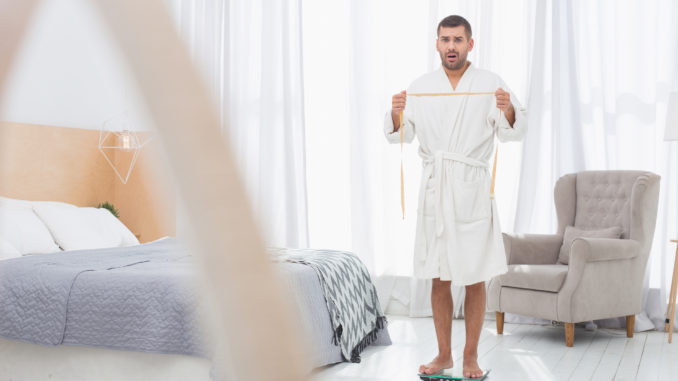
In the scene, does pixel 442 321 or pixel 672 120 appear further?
pixel 672 120

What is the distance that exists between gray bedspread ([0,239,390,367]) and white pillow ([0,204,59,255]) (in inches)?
28.6

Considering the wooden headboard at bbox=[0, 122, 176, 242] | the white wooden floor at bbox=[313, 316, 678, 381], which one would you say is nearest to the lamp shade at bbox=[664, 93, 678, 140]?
the white wooden floor at bbox=[313, 316, 678, 381]

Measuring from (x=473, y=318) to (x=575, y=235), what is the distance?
1.57 metres

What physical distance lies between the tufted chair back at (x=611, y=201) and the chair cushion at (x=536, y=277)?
0.45m

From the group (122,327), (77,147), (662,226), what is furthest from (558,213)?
(77,147)

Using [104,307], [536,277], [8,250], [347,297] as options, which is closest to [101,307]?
[104,307]

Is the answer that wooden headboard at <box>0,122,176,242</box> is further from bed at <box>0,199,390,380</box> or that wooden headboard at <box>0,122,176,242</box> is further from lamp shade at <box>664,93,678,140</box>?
lamp shade at <box>664,93,678,140</box>

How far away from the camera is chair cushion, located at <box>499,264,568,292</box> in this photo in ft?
13.0

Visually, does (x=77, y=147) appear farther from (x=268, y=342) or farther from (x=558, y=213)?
(x=268, y=342)

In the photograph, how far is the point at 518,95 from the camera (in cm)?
489

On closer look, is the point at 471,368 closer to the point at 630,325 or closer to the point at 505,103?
the point at 505,103

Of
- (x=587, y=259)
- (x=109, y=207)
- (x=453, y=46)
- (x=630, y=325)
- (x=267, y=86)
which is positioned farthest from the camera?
(x=267, y=86)

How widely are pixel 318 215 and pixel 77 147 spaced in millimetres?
1935

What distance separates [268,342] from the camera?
14.4 inches
